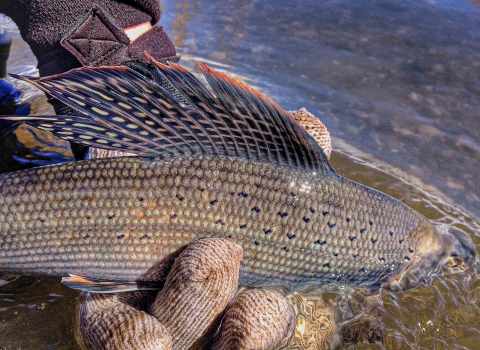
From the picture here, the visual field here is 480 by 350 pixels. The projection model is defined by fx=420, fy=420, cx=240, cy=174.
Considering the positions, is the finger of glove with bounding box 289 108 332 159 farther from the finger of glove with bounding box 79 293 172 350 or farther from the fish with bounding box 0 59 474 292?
the finger of glove with bounding box 79 293 172 350

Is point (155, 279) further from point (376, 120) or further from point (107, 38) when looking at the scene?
point (376, 120)

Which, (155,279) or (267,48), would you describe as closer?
(155,279)

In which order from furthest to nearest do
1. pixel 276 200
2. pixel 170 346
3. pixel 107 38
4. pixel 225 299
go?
pixel 107 38, pixel 276 200, pixel 225 299, pixel 170 346

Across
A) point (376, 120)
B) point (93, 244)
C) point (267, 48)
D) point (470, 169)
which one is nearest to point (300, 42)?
point (267, 48)

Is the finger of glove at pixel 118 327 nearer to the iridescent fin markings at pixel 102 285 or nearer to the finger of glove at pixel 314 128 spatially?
the iridescent fin markings at pixel 102 285

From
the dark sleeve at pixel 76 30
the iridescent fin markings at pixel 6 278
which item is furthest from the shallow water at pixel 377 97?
the dark sleeve at pixel 76 30

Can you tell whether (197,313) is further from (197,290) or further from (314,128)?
(314,128)

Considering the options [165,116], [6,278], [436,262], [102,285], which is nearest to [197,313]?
[102,285]
